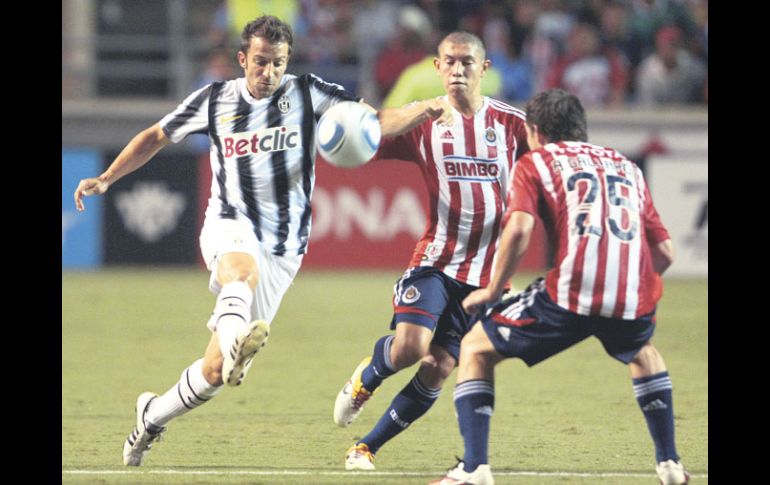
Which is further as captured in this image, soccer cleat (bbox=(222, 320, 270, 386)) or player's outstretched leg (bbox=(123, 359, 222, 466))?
player's outstretched leg (bbox=(123, 359, 222, 466))

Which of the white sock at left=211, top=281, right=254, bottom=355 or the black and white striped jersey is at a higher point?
the black and white striped jersey

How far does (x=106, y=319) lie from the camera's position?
40.4 feet

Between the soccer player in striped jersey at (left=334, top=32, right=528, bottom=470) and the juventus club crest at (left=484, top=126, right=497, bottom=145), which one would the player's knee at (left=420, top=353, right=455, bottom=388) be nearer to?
the soccer player in striped jersey at (left=334, top=32, right=528, bottom=470)

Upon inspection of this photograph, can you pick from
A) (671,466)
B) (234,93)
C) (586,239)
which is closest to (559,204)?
(586,239)

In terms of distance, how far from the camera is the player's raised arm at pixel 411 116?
6000 millimetres

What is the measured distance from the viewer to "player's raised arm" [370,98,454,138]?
600cm

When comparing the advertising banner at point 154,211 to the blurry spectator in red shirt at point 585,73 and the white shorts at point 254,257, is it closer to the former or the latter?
the blurry spectator in red shirt at point 585,73

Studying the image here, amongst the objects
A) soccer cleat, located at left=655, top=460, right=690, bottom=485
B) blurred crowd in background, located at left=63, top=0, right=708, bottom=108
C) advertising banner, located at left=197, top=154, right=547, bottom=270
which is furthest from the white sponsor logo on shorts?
blurred crowd in background, located at left=63, top=0, right=708, bottom=108

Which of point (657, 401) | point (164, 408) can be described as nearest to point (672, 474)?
point (657, 401)

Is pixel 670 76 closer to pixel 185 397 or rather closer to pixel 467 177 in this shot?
pixel 467 177

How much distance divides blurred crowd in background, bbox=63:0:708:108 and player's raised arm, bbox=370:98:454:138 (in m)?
10.7

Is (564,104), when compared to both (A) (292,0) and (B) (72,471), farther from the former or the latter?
(A) (292,0)

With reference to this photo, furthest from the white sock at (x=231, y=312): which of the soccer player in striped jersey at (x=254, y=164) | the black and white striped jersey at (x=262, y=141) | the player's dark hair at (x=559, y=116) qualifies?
the player's dark hair at (x=559, y=116)

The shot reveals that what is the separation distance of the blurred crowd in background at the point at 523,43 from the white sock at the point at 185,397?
35.9 ft
